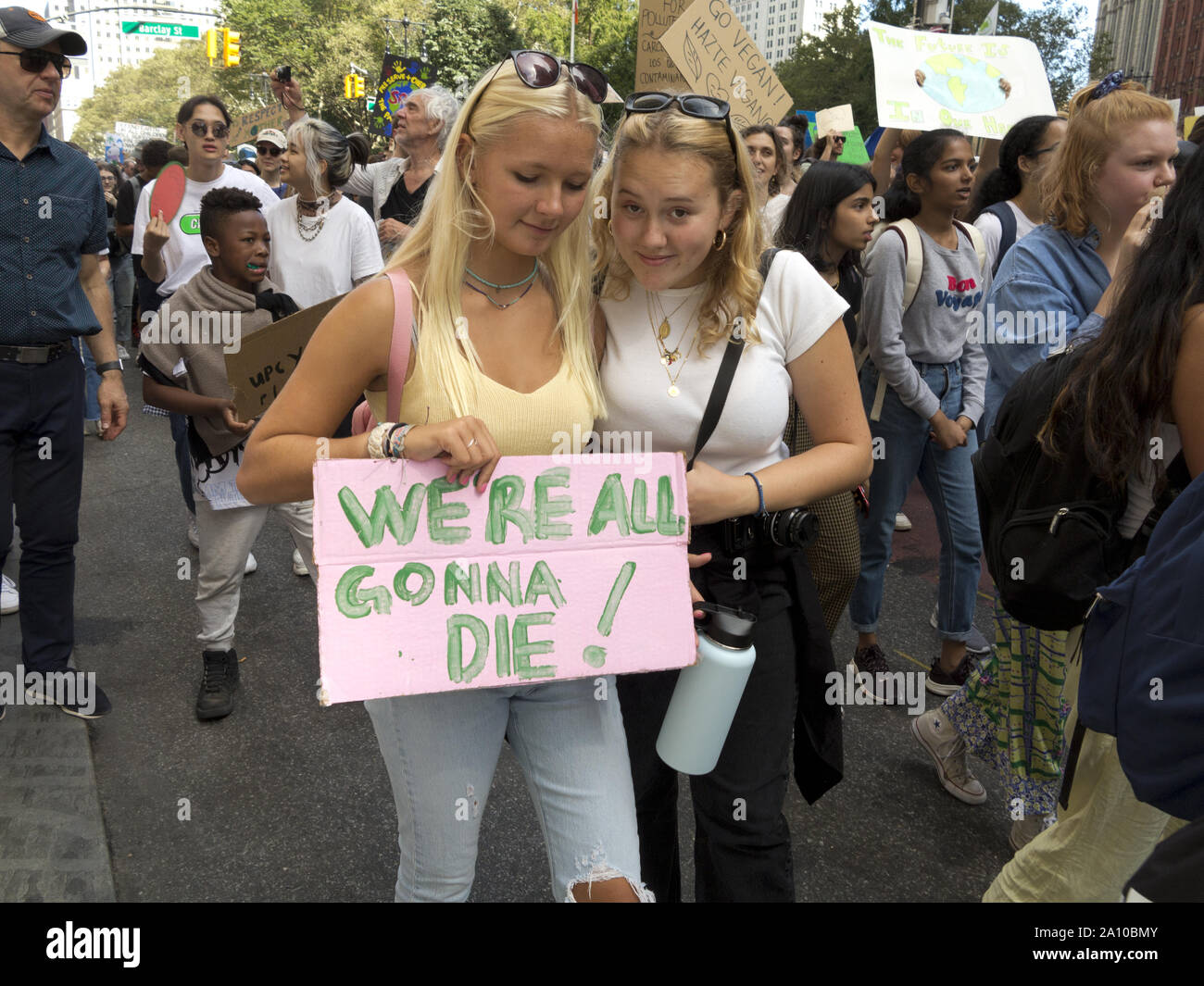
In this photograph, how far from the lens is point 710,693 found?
6.08 feet

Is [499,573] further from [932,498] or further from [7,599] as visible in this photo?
[7,599]

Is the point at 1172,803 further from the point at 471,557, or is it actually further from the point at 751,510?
the point at 471,557

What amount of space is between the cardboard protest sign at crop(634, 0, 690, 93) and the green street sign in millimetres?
28474

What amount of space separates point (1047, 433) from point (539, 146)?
47.0 inches

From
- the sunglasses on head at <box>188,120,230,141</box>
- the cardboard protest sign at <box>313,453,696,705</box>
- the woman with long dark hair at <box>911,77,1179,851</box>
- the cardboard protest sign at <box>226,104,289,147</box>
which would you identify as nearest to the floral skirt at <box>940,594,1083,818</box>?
the woman with long dark hair at <box>911,77,1179,851</box>

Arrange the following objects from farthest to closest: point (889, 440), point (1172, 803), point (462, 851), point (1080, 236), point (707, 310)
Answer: point (889, 440), point (1080, 236), point (707, 310), point (462, 851), point (1172, 803)

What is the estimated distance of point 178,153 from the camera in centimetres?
950

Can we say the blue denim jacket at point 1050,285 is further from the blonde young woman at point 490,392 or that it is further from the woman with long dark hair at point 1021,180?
the blonde young woman at point 490,392

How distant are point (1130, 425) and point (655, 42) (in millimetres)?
4590

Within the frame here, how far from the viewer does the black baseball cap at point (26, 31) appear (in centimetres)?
342

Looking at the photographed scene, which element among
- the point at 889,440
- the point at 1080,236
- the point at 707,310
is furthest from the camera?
the point at 889,440

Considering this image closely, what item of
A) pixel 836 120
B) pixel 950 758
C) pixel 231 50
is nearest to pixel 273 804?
pixel 950 758

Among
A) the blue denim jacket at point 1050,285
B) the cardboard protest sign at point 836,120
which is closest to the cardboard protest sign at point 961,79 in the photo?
the cardboard protest sign at point 836,120
